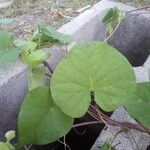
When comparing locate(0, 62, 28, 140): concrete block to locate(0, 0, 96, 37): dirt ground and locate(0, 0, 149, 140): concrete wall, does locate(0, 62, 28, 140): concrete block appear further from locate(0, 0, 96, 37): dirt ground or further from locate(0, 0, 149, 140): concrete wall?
locate(0, 0, 96, 37): dirt ground

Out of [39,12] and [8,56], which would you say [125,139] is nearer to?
[8,56]

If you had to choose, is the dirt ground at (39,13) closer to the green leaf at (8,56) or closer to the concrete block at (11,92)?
the concrete block at (11,92)

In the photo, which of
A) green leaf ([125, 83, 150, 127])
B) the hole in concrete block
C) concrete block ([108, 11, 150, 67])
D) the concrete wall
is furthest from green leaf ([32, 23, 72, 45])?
concrete block ([108, 11, 150, 67])

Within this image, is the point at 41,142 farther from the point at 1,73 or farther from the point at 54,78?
the point at 1,73

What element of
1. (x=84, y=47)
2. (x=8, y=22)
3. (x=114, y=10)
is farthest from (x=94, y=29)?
(x=84, y=47)

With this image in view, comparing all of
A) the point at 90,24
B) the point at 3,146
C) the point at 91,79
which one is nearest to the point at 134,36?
the point at 90,24

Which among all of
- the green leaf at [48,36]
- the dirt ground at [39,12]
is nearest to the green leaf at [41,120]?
the green leaf at [48,36]
